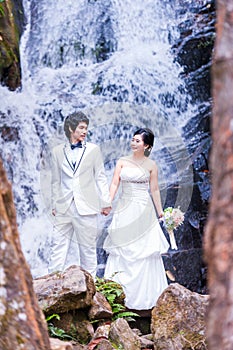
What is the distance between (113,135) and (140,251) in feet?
14.7

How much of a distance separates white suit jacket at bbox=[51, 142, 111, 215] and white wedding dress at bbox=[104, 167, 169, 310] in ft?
2.30

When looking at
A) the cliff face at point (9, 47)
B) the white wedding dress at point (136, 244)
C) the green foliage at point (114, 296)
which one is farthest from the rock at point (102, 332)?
the cliff face at point (9, 47)

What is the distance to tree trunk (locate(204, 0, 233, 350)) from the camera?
1.75 meters

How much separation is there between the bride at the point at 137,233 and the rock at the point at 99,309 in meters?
1.56

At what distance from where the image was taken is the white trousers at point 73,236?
6449 millimetres

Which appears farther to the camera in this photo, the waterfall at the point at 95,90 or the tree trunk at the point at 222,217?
the waterfall at the point at 95,90


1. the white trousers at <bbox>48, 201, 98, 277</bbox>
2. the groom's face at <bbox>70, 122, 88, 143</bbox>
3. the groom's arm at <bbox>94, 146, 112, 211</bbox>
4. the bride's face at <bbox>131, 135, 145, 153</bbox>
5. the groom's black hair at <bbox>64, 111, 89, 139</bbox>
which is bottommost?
the white trousers at <bbox>48, 201, 98, 277</bbox>

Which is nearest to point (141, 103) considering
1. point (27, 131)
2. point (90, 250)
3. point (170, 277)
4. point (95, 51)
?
point (95, 51)

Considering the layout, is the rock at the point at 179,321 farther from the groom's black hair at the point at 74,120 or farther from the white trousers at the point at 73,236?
the groom's black hair at the point at 74,120

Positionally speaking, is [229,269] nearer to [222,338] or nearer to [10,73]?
[222,338]

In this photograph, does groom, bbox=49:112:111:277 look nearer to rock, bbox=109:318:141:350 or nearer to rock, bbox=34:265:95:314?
rock, bbox=34:265:95:314

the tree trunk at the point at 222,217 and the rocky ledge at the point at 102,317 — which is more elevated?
the tree trunk at the point at 222,217

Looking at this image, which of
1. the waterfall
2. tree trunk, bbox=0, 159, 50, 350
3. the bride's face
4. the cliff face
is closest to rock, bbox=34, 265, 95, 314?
the bride's face

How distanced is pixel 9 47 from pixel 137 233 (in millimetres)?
5761
